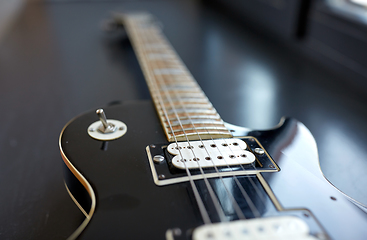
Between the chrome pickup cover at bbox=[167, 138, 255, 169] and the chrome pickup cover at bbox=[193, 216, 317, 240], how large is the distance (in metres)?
0.12

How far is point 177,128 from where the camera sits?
56 cm

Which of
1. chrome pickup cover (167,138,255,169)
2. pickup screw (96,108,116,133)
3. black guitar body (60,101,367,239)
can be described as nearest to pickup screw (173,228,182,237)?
black guitar body (60,101,367,239)

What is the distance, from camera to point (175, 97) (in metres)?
0.69

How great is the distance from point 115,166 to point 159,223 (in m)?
0.13

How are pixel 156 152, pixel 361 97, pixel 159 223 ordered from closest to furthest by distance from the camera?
pixel 159 223, pixel 156 152, pixel 361 97

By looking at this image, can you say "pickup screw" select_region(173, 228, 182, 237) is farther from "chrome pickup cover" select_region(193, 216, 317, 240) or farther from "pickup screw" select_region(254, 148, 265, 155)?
"pickup screw" select_region(254, 148, 265, 155)

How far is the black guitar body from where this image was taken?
36 cm

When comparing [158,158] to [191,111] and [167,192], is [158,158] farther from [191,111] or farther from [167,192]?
[191,111]

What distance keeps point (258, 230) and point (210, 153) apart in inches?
6.6

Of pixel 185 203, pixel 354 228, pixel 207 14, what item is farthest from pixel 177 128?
pixel 207 14

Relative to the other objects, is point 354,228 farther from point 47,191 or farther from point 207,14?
point 207,14

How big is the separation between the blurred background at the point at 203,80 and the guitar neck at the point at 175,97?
7cm

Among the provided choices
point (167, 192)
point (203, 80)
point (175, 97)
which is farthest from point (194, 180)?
point (203, 80)

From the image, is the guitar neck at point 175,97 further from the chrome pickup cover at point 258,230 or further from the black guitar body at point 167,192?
the chrome pickup cover at point 258,230
